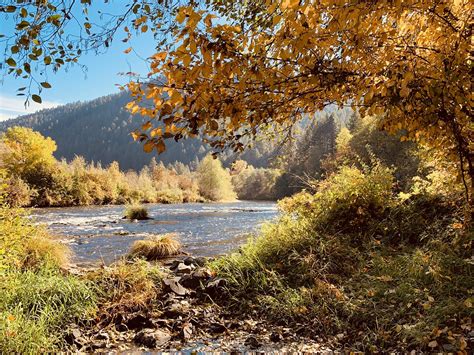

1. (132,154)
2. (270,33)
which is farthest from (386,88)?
(132,154)

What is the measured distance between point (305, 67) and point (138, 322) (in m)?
4.05

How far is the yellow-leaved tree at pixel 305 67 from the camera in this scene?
2096 millimetres

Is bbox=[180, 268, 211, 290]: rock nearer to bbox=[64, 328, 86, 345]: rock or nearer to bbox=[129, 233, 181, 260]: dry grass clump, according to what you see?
A: bbox=[64, 328, 86, 345]: rock

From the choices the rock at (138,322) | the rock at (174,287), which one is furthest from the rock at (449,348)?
the rock at (174,287)

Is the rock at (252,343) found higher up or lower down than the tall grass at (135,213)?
lower down

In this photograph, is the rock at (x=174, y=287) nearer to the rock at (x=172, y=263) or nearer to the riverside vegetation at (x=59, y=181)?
the rock at (x=172, y=263)

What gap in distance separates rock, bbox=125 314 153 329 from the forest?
13 mm

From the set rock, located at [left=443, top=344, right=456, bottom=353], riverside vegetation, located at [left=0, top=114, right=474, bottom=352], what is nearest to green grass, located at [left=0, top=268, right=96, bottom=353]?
riverside vegetation, located at [left=0, top=114, right=474, bottom=352]

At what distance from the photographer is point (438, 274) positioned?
→ 470 cm

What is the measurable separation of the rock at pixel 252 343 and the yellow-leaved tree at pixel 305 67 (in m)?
2.60

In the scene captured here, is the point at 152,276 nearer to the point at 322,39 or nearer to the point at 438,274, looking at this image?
the point at 438,274

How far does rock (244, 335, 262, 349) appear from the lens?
4.46 metres

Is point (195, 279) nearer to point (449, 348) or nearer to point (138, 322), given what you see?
point (138, 322)

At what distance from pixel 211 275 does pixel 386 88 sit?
4.71 m
